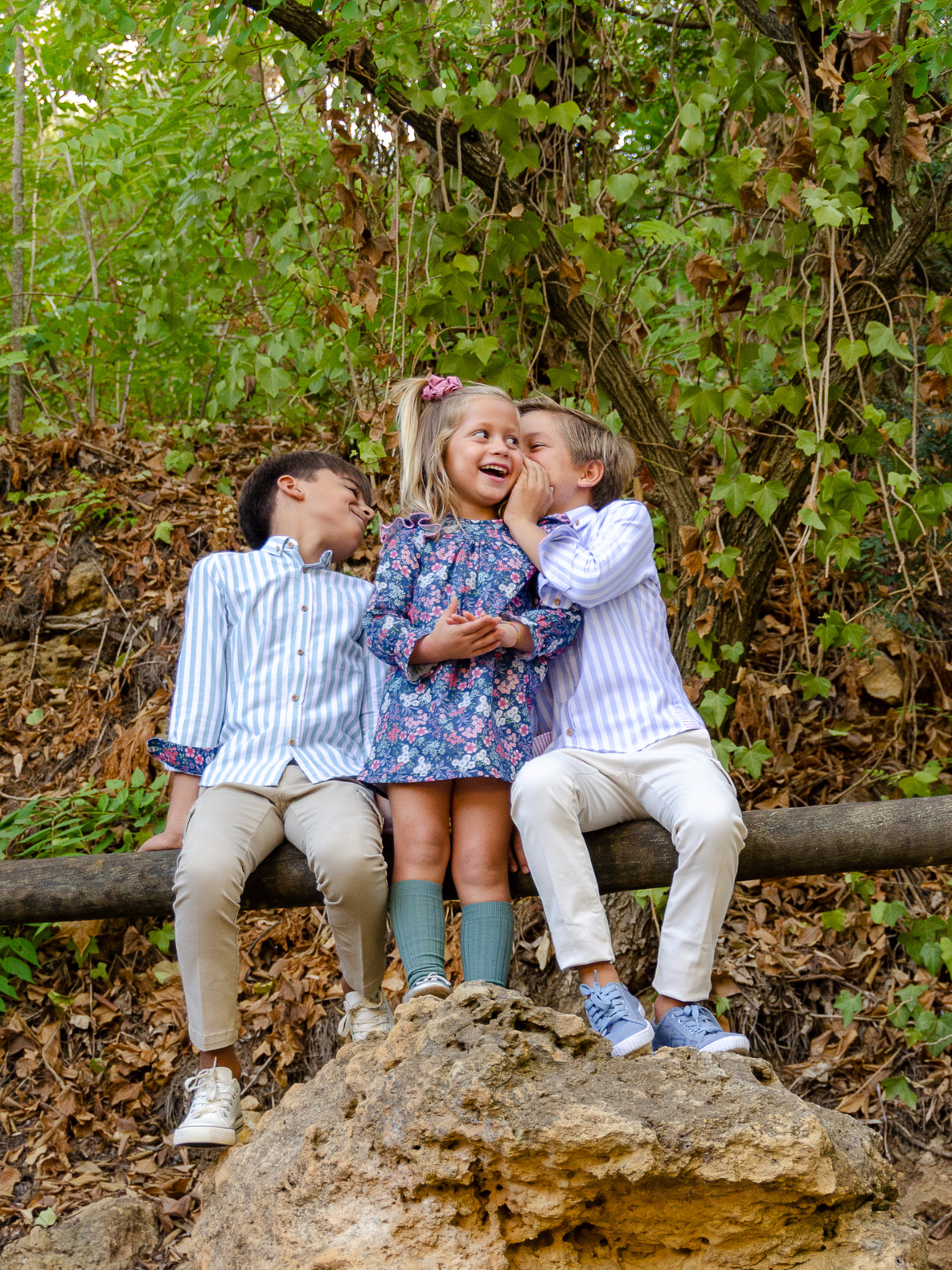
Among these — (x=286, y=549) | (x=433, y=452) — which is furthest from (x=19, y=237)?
(x=433, y=452)

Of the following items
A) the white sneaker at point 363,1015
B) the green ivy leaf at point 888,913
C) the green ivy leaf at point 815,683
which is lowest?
the green ivy leaf at point 888,913

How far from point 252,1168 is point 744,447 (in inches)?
115

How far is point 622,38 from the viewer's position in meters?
4.05

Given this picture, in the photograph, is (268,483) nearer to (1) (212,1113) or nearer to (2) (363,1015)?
(2) (363,1015)

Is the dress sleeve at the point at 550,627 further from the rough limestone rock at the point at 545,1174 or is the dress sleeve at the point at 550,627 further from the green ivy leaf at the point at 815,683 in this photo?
the green ivy leaf at the point at 815,683

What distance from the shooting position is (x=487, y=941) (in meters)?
2.28

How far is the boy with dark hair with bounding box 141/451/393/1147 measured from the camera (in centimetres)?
228

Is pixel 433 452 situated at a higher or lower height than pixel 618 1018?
higher

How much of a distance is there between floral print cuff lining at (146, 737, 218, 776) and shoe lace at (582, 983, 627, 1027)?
1.09 metres

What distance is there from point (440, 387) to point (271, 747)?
106cm

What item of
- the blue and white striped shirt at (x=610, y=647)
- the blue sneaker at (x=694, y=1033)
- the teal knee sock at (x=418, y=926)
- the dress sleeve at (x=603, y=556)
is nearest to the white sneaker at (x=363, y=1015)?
the teal knee sock at (x=418, y=926)

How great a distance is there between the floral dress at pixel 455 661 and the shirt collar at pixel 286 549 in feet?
0.76

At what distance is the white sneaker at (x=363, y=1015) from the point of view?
7.73 ft

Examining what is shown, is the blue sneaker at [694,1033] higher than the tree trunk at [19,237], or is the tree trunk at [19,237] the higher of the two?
the tree trunk at [19,237]
